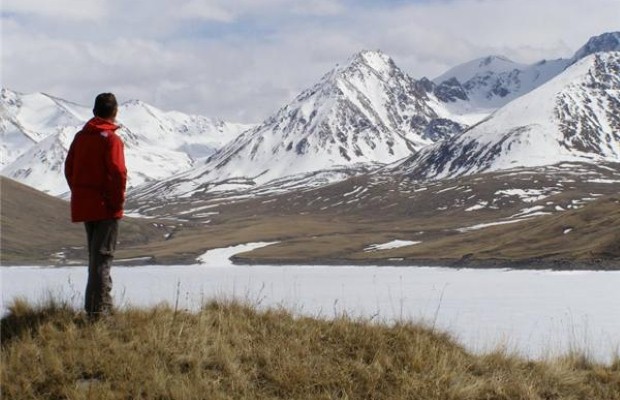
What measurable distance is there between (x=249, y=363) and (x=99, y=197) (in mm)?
2677

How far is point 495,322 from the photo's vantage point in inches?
1249

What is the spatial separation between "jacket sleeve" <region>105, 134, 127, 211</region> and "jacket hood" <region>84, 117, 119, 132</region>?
164 mm

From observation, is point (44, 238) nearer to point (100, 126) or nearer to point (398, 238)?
point (398, 238)

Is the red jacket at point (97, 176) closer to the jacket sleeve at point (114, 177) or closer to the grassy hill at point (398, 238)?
the jacket sleeve at point (114, 177)

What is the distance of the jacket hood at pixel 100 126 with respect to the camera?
30.2ft

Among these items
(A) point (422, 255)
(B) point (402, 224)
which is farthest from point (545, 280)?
(B) point (402, 224)

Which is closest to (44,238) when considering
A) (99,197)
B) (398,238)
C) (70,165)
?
(398,238)

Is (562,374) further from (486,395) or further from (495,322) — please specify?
(495,322)

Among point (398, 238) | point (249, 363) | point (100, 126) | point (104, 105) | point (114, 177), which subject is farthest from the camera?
point (398, 238)

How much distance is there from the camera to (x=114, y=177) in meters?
9.06

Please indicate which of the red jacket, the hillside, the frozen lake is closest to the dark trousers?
the red jacket

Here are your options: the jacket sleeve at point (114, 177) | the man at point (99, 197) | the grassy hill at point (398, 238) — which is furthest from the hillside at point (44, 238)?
the jacket sleeve at point (114, 177)

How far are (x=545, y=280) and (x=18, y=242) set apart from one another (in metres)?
133

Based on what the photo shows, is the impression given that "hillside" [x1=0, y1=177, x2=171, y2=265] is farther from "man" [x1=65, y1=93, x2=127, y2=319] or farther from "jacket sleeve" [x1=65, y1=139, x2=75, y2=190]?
"man" [x1=65, y1=93, x2=127, y2=319]
